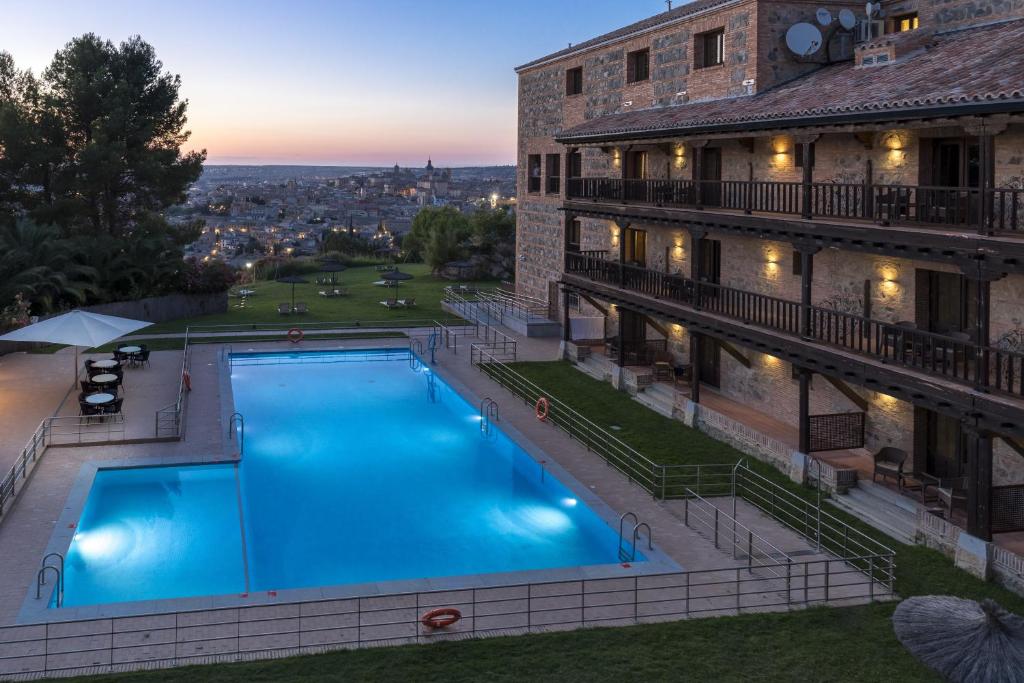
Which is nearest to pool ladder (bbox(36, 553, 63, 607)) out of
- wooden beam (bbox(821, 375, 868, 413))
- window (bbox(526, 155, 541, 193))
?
wooden beam (bbox(821, 375, 868, 413))

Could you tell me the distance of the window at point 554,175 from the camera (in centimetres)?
3909

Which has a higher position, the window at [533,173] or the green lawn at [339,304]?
the window at [533,173]

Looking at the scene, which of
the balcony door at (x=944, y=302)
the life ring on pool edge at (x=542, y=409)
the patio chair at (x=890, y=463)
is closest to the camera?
the balcony door at (x=944, y=302)

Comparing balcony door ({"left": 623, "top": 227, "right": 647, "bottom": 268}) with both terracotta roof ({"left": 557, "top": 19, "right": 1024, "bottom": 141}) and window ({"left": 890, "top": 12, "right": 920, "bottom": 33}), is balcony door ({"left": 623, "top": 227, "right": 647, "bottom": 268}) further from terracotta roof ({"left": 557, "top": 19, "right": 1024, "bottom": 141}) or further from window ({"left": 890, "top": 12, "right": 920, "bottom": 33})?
window ({"left": 890, "top": 12, "right": 920, "bottom": 33})

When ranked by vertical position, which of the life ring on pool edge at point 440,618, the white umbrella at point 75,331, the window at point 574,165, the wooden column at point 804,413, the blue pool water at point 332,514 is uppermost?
the window at point 574,165

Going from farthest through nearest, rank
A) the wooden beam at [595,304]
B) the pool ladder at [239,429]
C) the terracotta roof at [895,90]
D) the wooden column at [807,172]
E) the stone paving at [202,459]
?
the wooden beam at [595,304]
the pool ladder at [239,429]
the wooden column at [807,172]
the stone paving at [202,459]
the terracotta roof at [895,90]

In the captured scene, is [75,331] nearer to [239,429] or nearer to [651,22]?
[239,429]

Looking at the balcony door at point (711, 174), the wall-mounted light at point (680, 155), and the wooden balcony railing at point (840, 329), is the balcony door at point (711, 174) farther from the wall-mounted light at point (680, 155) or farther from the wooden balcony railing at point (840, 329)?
the wooden balcony railing at point (840, 329)

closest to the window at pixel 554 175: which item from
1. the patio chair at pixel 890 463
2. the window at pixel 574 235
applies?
the window at pixel 574 235

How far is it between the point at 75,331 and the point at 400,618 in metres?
17.0

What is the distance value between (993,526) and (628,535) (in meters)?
5.64

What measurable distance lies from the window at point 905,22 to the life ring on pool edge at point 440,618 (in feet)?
57.3

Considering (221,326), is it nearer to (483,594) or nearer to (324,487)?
(324,487)

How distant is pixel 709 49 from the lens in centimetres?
2867
